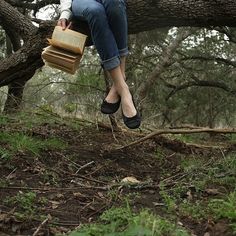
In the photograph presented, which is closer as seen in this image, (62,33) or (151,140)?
(62,33)

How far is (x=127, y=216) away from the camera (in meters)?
2.70

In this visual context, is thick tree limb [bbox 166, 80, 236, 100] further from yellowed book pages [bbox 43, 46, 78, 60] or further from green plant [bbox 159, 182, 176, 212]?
green plant [bbox 159, 182, 176, 212]

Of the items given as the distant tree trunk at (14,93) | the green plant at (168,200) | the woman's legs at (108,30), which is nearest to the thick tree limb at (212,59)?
the distant tree trunk at (14,93)

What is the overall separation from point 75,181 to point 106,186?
288mm

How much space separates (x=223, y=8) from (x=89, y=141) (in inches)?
78.9

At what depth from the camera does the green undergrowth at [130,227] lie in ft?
7.61

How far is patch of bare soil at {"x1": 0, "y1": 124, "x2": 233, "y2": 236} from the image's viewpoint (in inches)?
110

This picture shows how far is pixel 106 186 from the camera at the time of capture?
140 inches

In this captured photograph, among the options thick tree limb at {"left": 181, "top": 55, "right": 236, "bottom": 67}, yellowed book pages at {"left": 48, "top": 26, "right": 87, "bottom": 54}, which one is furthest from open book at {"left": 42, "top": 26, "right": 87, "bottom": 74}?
thick tree limb at {"left": 181, "top": 55, "right": 236, "bottom": 67}

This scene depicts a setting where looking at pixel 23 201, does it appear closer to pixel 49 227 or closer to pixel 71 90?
pixel 49 227

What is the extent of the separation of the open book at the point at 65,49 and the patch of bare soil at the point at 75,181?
84 centimetres

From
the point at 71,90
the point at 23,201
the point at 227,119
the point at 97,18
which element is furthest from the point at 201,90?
the point at 23,201

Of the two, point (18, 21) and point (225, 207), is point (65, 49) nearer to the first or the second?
point (18, 21)

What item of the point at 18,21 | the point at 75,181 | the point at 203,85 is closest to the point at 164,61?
the point at 203,85
